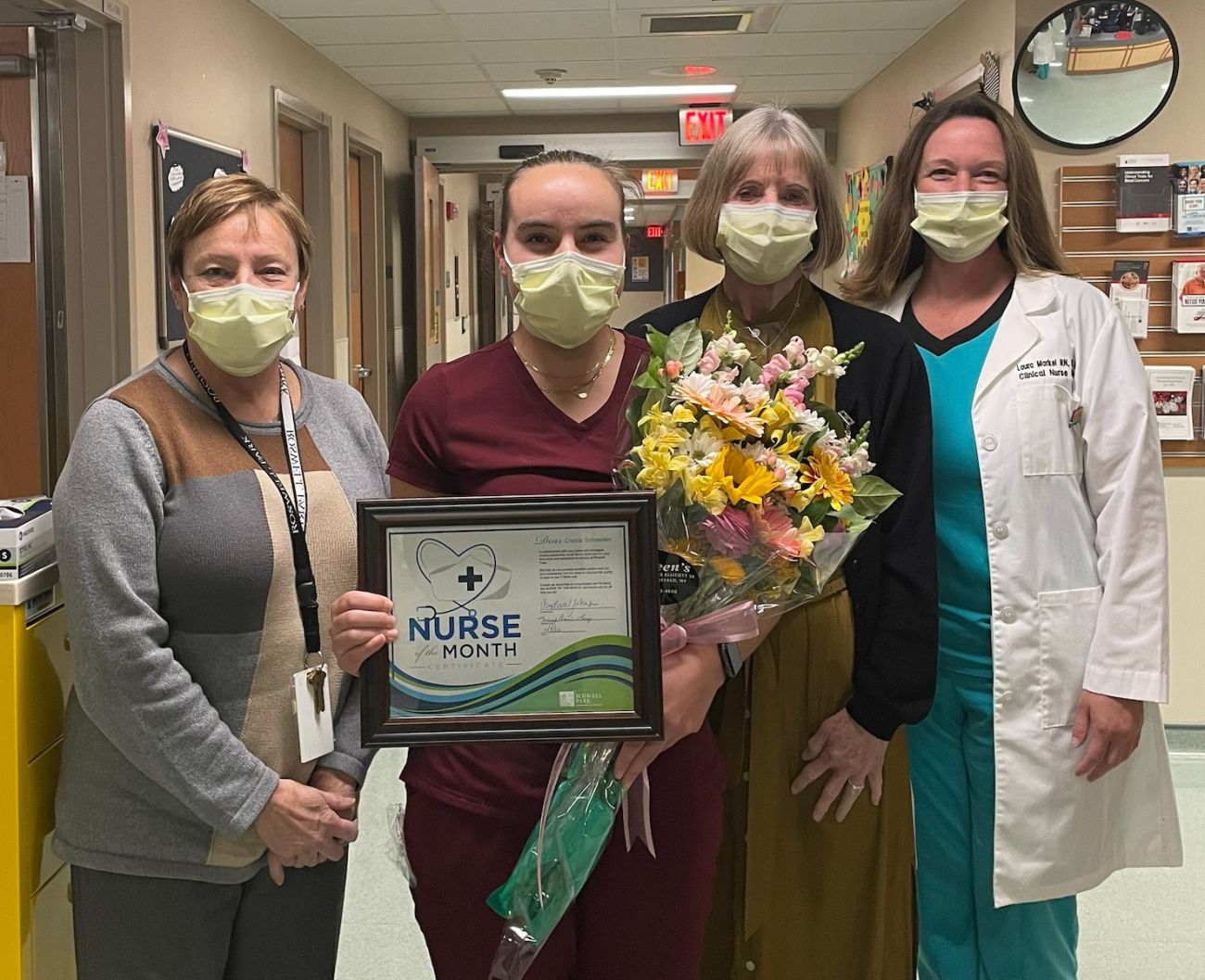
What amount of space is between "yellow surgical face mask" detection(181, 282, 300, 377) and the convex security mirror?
3248mm

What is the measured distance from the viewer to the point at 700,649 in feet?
4.42

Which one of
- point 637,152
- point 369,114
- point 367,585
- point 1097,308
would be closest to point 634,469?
point 367,585

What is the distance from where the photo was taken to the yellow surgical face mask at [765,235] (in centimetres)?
160

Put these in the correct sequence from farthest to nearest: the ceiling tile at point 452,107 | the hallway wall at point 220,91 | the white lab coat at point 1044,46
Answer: the ceiling tile at point 452,107
the white lab coat at point 1044,46
the hallway wall at point 220,91

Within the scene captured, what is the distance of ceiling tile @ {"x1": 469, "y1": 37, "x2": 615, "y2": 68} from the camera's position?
5.46m

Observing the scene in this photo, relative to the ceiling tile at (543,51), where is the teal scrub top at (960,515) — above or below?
below

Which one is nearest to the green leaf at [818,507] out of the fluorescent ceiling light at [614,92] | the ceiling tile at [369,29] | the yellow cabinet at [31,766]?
the yellow cabinet at [31,766]

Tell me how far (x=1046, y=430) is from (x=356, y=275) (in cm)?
554

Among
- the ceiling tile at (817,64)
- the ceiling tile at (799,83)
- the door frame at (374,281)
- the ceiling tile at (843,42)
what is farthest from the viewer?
the door frame at (374,281)

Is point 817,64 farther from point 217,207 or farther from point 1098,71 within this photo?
point 217,207

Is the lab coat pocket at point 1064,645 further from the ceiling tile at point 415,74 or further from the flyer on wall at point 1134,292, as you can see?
the ceiling tile at point 415,74

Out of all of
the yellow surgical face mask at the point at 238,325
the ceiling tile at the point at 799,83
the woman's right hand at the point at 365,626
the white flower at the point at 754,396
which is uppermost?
the ceiling tile at the point at 799,83

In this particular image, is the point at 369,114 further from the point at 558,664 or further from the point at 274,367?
the point at 558,664

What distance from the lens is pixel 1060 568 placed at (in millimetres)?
1818
